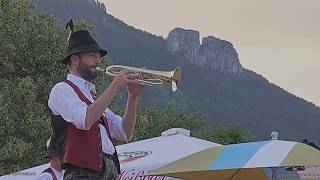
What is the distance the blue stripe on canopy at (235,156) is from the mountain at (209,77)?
81088 mm

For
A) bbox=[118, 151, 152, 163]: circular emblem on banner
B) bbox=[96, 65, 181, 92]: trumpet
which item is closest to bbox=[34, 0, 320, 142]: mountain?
bbox=[118, 151, 152, 163]: circular emblem on banner

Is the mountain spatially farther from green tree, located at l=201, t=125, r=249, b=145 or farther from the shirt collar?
the shirt collar

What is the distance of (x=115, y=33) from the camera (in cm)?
11981

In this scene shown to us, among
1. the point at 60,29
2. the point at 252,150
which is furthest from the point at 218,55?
the point at 252,150

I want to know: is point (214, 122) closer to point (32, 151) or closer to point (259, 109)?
point (259, 109)

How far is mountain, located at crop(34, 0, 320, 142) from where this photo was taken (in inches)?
4045

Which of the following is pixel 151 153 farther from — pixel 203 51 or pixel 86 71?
pixel 203 51

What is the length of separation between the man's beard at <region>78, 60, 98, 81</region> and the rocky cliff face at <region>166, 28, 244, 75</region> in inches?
4915

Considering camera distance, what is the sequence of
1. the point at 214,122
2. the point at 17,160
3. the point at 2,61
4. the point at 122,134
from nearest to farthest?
the point at 122,134 < the point at 17,160 < the point at 2,61 < the point at 214,122

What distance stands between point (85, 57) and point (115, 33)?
11680cm

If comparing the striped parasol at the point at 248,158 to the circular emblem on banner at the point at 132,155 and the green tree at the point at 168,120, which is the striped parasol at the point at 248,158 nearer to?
the circular emblem on banner at the point at 132,155

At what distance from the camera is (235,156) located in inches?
245

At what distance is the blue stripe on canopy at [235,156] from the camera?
6.01m

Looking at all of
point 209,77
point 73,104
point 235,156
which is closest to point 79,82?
point 73,104
